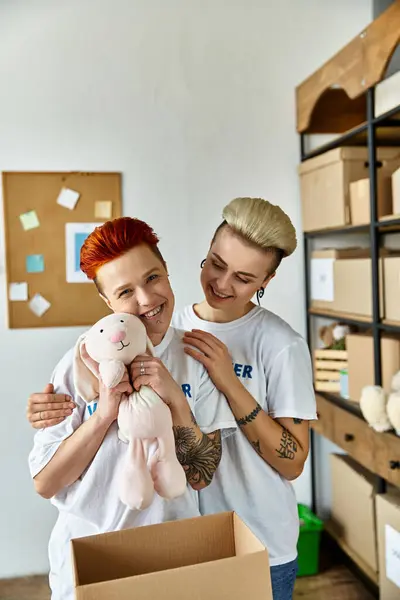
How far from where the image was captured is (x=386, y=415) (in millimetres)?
2375

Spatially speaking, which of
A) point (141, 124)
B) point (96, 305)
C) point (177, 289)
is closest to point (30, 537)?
point (96, 305)

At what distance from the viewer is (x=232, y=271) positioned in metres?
1.38

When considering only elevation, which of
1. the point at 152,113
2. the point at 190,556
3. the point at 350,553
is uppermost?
the point at 152,113

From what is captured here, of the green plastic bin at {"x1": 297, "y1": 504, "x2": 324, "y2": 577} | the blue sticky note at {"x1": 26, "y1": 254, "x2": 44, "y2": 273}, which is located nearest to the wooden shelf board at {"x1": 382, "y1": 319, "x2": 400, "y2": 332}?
the green plastic bin at {"x1": 297, "y1": 504, "x2": 324, "y2": 577}

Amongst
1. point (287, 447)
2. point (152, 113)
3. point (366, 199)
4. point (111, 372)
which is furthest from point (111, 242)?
point (152, 113)

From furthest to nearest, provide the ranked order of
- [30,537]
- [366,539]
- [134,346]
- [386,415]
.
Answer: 1. [30,537]
2. [366,539]
3. [386,415]
4. [134,346]

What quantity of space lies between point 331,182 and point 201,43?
964mm

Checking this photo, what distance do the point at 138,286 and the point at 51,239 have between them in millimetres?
1903

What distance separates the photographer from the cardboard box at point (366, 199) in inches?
98.3

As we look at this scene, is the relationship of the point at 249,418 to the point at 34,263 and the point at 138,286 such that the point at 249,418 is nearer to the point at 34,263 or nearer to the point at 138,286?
the point at 138,286

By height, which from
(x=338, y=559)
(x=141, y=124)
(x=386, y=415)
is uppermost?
(x=141, y=124)

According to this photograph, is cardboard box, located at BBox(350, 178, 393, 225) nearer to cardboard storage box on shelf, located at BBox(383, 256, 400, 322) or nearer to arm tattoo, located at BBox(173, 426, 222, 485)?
cardboard storage box on shelf, located at BBox(383, 256, 400, 322)

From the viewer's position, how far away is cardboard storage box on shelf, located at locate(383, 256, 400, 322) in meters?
2.35

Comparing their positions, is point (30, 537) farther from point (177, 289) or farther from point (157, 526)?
→ point (157, 526)
